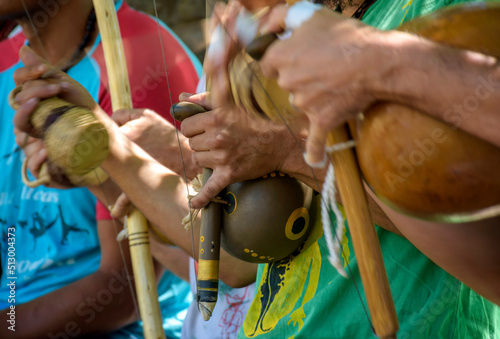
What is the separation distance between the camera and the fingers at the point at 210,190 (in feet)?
2.58

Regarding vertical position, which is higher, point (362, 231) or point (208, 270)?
point (362, 231)

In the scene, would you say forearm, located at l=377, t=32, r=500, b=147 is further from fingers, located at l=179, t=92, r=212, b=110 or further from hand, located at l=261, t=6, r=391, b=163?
fingers, located at l=179, t=92, r=212, b=110

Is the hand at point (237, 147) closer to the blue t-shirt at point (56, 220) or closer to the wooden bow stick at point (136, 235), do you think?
the wooden bow stick at point (136, 235)

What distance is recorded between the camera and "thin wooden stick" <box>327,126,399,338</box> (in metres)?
0.48

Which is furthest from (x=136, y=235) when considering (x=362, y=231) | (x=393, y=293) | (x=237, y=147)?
(x=362, y=231)

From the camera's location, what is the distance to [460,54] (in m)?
0.43

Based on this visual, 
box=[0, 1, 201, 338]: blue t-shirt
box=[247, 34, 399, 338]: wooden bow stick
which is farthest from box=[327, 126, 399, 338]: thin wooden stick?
box=[0, 1, 201, 338]: blue t-shirt

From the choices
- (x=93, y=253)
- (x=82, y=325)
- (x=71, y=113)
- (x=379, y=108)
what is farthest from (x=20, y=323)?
(x=379, y=108)

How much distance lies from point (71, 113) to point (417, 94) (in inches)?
27.1

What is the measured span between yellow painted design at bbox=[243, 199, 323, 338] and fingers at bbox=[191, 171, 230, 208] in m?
0.16

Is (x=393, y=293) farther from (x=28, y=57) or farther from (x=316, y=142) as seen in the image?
(x=28, y=57)

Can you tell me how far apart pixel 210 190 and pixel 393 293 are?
301 mm

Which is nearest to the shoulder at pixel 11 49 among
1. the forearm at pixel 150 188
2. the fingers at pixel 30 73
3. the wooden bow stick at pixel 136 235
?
the wooden bow stick at pixel 136 235

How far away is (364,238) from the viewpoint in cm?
49
